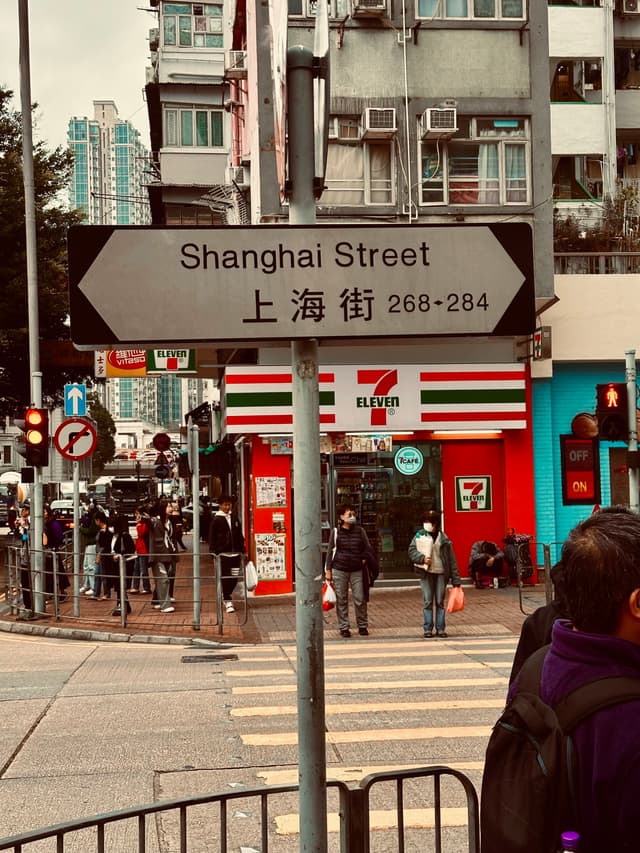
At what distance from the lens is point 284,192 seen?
135 inches

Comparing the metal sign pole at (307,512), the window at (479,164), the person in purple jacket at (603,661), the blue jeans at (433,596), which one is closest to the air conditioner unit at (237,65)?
the window at (479,164)

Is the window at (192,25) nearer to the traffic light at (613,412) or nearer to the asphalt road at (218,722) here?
the traffic light at (613,412)

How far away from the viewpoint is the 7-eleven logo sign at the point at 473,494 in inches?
912

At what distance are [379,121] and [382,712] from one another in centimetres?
1438

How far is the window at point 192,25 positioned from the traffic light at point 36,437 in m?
29.9

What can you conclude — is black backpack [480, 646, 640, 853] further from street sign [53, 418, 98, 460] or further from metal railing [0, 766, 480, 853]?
street sign [53, 418, 98, 460]

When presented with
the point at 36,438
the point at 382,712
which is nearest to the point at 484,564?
the point at 36,438

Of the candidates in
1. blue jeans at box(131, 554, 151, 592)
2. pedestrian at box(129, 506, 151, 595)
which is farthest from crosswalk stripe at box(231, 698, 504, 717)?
blue jeans at box(131, 554, 151, 592)

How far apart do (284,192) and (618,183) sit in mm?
27700

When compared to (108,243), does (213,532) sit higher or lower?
lower

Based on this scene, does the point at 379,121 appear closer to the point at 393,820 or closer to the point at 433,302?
the point at 393,820

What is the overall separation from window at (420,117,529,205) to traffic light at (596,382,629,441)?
8402 millimetres

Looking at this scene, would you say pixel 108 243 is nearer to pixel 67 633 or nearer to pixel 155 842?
pixel 155 842

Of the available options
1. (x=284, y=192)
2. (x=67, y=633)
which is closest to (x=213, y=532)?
(x=67, y=633)
